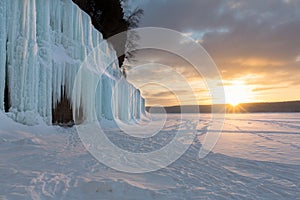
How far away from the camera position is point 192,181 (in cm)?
347

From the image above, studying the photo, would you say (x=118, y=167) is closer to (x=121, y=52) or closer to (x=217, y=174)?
(x=217, y=174)

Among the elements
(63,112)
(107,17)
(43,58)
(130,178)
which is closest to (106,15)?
(107,17)

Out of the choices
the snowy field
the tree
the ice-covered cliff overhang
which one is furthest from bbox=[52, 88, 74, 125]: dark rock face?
the tree

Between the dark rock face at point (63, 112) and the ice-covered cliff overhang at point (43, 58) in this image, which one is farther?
the dark rock face at point (63, 112)

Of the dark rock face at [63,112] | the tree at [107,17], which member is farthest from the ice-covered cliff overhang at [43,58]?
the tree at [107,17]

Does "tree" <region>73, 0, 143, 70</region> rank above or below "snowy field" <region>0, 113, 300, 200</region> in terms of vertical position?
above

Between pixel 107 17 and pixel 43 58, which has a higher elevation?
pixel 107 17

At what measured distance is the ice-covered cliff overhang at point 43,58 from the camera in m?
6.70

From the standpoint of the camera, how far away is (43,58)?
7992 millimetres

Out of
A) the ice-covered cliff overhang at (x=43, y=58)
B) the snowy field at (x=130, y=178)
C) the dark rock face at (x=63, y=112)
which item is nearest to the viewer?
the snowy field at (x=130, y=178)

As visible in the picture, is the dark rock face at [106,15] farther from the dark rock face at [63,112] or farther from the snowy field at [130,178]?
the snowy field at [130,178]

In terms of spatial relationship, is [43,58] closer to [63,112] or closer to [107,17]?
[63,112]

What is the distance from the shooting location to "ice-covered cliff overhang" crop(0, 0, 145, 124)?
670cm

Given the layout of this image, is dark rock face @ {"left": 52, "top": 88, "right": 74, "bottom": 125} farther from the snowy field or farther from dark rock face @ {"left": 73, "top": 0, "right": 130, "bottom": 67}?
dark rock face @ {"left": 73, "top": 0, "right": 130, "bottom": 67}
